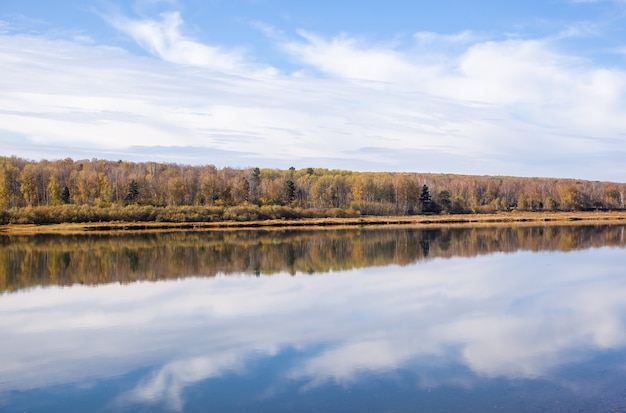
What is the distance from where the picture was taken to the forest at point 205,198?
50.3 metres

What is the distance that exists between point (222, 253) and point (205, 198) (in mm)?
37136

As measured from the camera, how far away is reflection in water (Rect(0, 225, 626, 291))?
784 inches

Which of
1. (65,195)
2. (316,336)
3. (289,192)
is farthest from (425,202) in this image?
(316,336)

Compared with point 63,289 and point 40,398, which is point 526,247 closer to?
point 63,289

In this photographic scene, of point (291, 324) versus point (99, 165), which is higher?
point (99, 165)

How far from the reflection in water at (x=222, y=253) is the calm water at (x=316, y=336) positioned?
244 millimetres

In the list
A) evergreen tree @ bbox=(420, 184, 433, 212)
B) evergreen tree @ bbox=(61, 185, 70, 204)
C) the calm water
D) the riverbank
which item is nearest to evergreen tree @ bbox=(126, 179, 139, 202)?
evergreen tree @ bbox=(61, 185, 70, 204)

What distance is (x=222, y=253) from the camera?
85.0 feet

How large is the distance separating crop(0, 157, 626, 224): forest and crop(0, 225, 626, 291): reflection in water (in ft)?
48.2

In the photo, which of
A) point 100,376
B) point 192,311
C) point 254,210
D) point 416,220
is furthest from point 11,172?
point 100,376

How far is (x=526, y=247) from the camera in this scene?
89.1ft

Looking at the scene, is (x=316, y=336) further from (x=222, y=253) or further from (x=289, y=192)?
(x=289, y=192)

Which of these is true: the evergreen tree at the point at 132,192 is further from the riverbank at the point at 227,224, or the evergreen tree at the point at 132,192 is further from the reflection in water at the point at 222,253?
the reflection in water at the point at 222,253

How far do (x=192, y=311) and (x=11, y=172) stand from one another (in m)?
56.2
